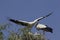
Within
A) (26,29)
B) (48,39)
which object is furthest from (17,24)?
(48,39)

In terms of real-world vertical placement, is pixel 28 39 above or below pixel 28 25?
below

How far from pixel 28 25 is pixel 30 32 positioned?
1.59 m

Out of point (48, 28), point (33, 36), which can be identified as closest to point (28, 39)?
point (33, 36)

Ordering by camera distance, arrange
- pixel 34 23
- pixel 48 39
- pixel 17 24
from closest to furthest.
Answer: pixel 48 39
pixel 17 24
pixel 34 23

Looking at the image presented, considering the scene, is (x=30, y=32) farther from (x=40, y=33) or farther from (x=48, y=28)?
(x=48, y=28)

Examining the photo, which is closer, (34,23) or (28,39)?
(28,39)

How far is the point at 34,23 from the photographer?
19562 millimetres

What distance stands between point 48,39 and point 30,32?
4.11 feet

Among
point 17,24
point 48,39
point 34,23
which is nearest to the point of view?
point 48,39

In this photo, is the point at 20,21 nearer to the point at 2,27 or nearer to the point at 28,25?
the point at 28,25

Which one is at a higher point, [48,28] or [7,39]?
[48,28]

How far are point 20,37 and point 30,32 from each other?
0.70m

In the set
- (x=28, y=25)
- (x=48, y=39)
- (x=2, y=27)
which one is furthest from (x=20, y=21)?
(x=48, y=39)

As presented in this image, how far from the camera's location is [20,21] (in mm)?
18875
